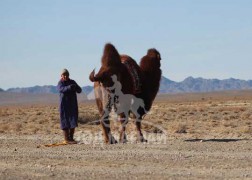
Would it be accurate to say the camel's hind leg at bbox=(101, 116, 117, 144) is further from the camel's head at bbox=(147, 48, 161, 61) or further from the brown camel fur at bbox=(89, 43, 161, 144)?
the camel's head at bbox=(147, 48, 161, 61)

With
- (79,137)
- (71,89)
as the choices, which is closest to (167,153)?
(71,89)

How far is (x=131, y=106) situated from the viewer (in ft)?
53.0

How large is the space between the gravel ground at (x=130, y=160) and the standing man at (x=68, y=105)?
19.3 inches

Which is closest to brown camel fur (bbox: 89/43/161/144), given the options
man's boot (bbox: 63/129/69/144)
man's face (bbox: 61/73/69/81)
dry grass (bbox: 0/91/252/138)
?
man's face (bbox: 61/73/69/81)

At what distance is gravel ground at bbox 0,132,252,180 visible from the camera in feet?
Answer: 33.8

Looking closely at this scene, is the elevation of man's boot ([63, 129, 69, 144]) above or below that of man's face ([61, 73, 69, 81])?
below

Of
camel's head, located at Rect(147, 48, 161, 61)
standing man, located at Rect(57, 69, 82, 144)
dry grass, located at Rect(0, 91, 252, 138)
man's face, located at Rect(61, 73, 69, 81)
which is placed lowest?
dry grass, located at Rect(0, 91, 252, 138)

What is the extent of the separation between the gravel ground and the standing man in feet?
1.60

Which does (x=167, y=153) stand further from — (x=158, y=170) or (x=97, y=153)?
(x=158, y=170)

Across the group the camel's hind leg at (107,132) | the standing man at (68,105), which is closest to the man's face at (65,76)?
the standing man at (68,105)

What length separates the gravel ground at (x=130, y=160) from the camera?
406 inches

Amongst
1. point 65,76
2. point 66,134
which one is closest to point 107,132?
point 66,134

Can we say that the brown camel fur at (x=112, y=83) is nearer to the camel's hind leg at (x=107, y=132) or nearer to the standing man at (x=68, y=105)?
the camel's hind leg at (x=107, y=132)

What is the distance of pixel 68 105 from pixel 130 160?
452 cm
